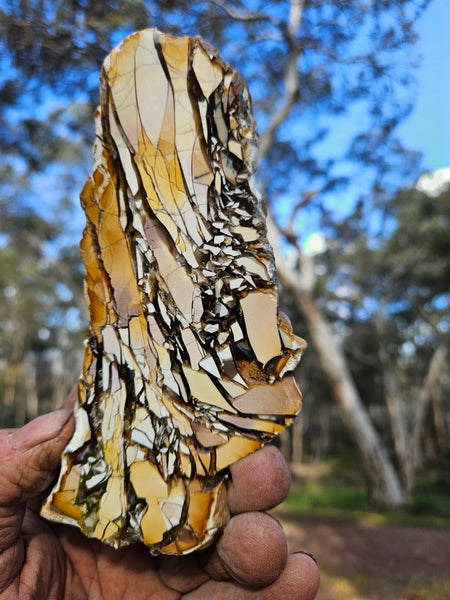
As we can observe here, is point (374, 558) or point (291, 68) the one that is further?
point (291, 68)

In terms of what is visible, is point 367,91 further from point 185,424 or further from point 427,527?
point 185,424

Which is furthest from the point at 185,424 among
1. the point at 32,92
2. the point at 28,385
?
the point at 28,385

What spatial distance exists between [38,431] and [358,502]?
5.75m

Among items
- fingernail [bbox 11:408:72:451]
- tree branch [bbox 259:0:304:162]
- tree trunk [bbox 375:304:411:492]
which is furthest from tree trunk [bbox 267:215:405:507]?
fingernail [bbox 11:408:72:451]

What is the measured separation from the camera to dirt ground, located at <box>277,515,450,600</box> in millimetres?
2820

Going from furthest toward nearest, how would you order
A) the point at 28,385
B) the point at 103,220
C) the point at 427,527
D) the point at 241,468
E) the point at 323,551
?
the point at 28,385, the point at 427,527, the point at 323,551, the point at 103,220, the point at 241,468

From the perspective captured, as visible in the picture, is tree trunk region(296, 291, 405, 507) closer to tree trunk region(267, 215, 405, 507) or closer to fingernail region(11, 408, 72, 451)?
tree trunk region(267, 215, 405, 507)

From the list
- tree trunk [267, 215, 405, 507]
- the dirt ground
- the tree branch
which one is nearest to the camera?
the dirt ground

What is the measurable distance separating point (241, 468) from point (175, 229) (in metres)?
0.43

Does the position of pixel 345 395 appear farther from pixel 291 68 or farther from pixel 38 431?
pixel 38 431

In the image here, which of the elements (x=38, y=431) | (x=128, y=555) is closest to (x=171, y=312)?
(x=38, y=431)

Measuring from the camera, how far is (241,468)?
78cm

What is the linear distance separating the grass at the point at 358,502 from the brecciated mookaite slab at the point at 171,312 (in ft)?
15.5

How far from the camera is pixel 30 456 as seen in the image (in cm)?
77
